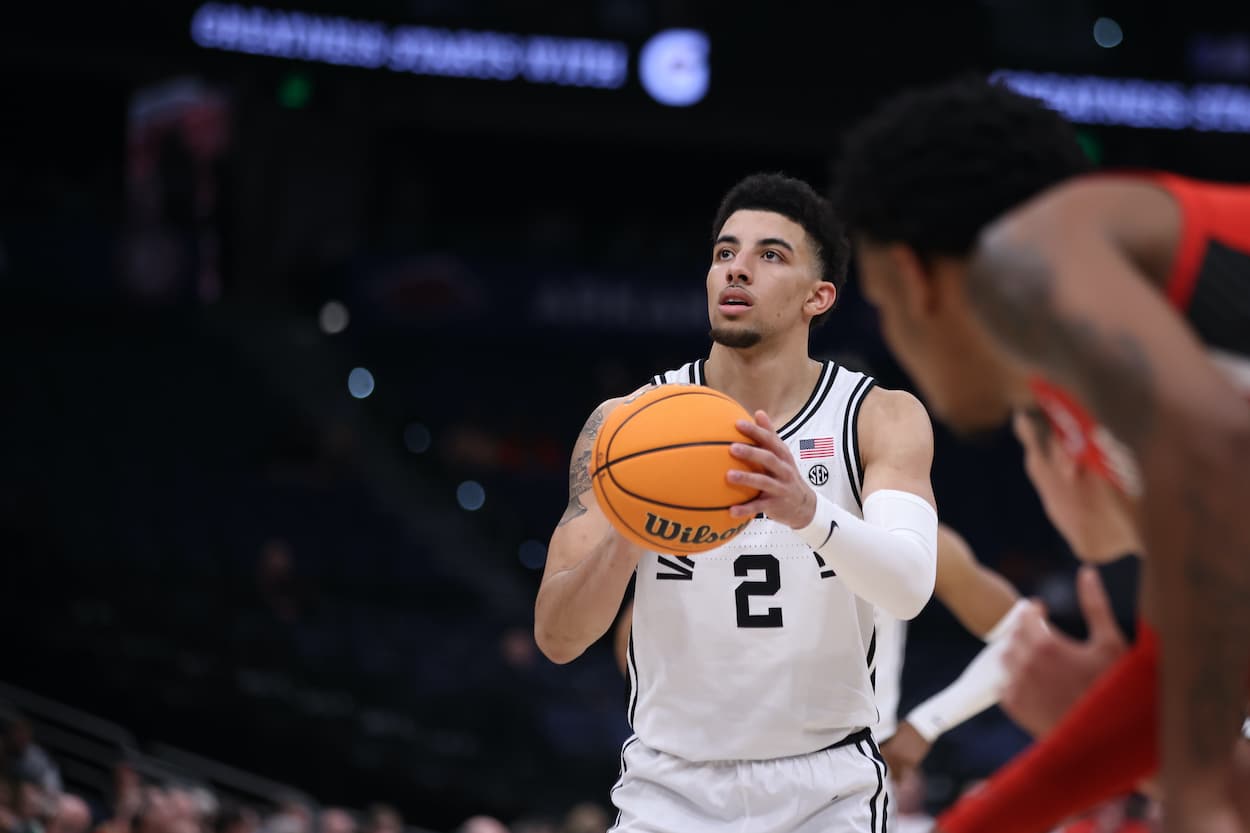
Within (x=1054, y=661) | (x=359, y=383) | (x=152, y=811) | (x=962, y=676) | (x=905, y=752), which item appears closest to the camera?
(x=1054, y=661)

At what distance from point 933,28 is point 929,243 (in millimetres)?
18044

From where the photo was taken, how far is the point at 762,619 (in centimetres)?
419

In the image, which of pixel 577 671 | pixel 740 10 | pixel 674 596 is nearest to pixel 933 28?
pixel 740 10

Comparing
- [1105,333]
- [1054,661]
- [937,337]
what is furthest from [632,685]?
[1105,333]

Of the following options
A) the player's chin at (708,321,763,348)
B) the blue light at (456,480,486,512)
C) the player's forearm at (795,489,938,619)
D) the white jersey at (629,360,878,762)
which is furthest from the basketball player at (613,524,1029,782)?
the blue light at (456,480,486,512)

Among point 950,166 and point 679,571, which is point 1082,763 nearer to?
point 950,166

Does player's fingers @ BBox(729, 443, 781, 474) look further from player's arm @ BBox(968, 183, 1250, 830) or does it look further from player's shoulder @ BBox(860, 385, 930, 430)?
player's arm @ BBox(968, 183, 1250, 830)

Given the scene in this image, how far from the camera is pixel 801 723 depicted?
13.5 ft

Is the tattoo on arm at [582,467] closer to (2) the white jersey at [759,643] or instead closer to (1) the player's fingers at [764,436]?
(2) the white jersey at [759,643]

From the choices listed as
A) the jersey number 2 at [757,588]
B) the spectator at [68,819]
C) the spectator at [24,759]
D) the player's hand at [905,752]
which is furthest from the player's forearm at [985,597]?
the spectator at [24,759]

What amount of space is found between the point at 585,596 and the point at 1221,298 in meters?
2.33

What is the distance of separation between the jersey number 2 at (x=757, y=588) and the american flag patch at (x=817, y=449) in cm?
30

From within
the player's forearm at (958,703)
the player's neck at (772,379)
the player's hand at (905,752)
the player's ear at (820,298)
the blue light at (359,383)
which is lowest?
the player's hand at (905,752)

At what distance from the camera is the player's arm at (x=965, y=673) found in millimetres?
5035
